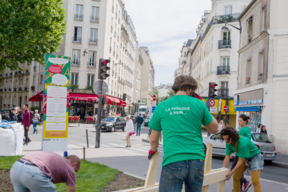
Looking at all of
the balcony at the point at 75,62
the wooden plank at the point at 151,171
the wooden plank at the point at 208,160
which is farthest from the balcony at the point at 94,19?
the wooden plank at the point at 151,171

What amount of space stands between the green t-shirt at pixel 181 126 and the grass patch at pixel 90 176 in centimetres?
339

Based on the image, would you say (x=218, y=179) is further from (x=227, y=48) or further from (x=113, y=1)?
(x=113, y=1)

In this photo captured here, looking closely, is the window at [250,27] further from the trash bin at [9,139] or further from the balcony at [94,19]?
the balcony at [94,19]

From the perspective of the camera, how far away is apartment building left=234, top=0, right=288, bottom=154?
15992 millimetres

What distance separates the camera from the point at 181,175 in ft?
8.43

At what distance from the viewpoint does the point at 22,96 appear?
44469 millimetres

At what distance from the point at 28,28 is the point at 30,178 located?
63.5 ft

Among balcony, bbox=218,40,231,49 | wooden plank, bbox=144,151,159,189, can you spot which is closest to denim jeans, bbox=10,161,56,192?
wooden plank, bbox=144,151,159,189

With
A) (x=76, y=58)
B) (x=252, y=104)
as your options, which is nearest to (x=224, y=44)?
(x=252, y=104)

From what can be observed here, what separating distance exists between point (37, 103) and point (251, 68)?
98.6 feet

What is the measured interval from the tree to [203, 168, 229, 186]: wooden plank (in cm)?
1816

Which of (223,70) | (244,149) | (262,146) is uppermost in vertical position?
(223,70)

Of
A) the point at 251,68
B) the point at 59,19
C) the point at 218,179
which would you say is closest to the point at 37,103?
the point at 59,19

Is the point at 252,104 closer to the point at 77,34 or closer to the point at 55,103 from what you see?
the point at 55,103
